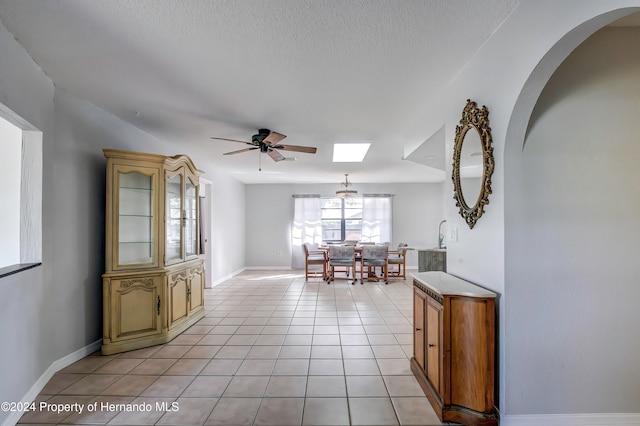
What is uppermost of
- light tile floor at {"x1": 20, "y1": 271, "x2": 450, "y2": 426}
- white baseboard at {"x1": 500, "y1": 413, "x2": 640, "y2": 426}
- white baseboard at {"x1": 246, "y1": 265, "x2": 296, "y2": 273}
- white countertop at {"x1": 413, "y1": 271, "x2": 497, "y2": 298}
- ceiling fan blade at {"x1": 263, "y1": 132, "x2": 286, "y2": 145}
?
ceiling fan blade at {"x1": 263, "y1": 132, "x2": 286, "y2": 145}

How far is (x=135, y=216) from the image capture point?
2979 millimetres

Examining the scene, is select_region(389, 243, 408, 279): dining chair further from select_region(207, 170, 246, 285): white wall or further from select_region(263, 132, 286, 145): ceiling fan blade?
select_region(263, 132, 286, 145): ceiling fan blade

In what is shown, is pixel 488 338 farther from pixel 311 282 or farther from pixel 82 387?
pixel 311 282

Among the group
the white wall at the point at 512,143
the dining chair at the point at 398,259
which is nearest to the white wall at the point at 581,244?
the white wall at the point at 512,143

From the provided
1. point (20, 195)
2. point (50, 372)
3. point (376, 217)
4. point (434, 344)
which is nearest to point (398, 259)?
point (376, 217)

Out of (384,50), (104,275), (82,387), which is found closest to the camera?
(384,50)

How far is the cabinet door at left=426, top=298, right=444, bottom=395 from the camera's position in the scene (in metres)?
1.79

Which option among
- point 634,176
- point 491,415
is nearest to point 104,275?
point 491,415

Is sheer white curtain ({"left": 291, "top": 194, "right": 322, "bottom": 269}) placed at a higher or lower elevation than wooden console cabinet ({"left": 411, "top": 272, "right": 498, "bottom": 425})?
higher

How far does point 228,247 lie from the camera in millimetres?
6426

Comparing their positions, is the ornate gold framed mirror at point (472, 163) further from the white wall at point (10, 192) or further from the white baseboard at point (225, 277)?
the white baseboard at point (225, 277)

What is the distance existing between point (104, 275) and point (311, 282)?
12.9 ft

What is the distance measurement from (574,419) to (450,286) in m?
0.92

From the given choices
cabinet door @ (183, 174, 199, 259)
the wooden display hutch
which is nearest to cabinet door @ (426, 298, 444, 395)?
the wooden display hutch
